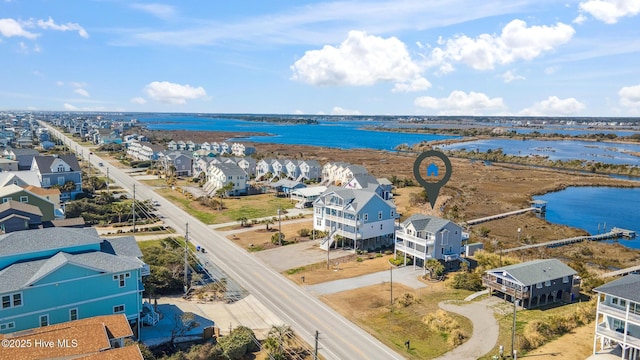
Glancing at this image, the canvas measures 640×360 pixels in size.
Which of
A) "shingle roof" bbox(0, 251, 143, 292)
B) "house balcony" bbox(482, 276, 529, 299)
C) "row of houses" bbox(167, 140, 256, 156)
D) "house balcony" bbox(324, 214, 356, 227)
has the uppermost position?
"row of houses" bbox(167, 140, 256, 156)

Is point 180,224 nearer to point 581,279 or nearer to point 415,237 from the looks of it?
point 415,237

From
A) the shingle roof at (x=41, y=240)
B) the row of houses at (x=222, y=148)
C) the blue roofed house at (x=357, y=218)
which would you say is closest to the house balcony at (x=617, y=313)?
the blue roofed house at (x=357, y=218)

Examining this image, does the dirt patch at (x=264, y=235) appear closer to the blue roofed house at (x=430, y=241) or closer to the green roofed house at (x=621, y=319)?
the blue roofed house at (x=430, y=241)

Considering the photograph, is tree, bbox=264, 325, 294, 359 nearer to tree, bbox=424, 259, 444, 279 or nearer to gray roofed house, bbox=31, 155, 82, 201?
tree, bbox=424, 259, 444, 279

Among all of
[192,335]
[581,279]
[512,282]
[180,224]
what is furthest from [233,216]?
[581,279]

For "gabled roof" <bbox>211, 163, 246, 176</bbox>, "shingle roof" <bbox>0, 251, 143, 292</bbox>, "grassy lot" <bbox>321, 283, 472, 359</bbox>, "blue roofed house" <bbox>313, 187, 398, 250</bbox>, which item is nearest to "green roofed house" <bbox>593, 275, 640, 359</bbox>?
"grassy lot" <bbox>321, 283, 472, 359</bbox>
